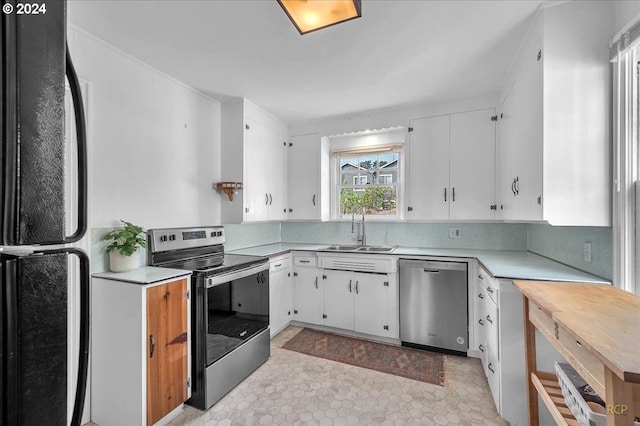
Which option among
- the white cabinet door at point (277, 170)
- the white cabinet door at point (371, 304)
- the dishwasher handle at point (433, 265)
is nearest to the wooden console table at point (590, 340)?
the dishwasher handle at point (433, 265)

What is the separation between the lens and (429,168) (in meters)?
3.16

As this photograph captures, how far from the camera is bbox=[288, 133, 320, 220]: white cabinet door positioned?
3.69 meters

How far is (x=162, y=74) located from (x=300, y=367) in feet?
8.84

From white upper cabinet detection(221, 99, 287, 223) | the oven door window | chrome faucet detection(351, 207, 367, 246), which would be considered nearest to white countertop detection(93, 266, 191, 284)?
the oven door window

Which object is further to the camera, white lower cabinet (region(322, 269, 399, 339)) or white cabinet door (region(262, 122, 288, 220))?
white cabinet door (region(262, 122, 288, 220))

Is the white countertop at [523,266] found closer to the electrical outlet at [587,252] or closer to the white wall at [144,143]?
the electrical outlet at [587,252]

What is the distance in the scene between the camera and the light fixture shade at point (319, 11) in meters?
1.22

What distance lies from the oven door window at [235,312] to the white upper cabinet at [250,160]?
78 cm

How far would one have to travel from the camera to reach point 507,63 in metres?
2.27

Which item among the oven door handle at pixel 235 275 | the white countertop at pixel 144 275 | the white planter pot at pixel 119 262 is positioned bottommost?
the oven door handle at pixel 235 275

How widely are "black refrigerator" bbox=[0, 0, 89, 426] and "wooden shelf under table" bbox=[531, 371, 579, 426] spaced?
1.76 metres

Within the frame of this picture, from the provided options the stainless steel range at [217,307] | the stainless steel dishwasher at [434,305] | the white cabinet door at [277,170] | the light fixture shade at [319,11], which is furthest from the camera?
the white cabinet door at [277,170]

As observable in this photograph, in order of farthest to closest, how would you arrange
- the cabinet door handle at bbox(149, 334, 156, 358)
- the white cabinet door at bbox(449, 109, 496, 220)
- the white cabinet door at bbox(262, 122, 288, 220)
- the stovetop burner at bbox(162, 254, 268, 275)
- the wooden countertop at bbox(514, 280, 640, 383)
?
the white cabinet door at bbox(262, 122, 288, 220) < the white cabinet door at bbox(449, 109, 496, 220) < the stovetop burner at bbox(162, 254, 268, 275) < the cabinet door handle at bbox(149, 334, 156, 358) < the wooden countertop at bbox(514, 280, 640, 383)

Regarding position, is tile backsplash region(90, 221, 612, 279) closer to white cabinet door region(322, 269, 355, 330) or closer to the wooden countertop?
the wooden countertop
